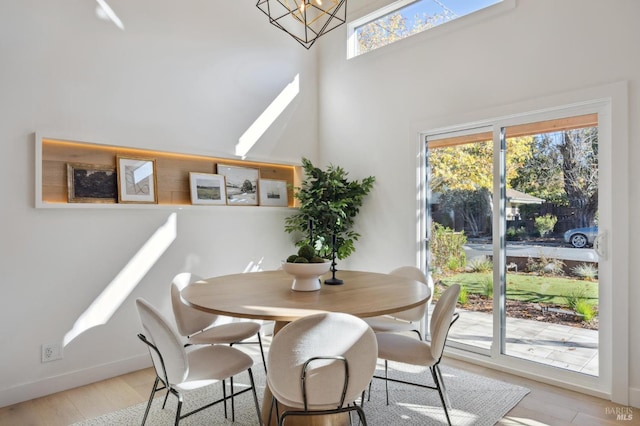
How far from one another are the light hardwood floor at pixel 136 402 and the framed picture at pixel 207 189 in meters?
1.61

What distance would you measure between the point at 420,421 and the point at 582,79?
8.31 ft


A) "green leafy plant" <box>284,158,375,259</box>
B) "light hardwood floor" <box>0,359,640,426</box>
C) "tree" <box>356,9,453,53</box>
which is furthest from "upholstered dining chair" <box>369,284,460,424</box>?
"tree" <box>356,9,453,53</box>

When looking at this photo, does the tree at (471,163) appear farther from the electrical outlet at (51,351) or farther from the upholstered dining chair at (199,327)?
the electrical outlet at (51,351)

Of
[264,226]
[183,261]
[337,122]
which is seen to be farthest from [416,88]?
[183,261]

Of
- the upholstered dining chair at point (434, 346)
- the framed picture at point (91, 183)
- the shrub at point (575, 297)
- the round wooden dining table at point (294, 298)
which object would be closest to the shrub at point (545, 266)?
the shrub at point (575, 297)

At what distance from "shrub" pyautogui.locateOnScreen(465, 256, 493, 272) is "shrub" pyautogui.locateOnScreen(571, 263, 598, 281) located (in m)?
0.62

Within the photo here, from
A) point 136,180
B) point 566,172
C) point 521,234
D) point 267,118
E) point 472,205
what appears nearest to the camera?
point 566,172

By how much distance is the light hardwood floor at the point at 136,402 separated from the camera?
97.1 inches

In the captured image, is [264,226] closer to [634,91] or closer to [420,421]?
[420,421]

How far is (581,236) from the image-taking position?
2895mm

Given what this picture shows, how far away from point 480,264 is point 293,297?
2075 mm

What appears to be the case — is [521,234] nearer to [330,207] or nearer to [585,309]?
[585,309]

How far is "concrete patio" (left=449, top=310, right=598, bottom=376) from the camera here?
288 cm

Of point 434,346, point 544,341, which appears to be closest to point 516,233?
A: point 544,341
